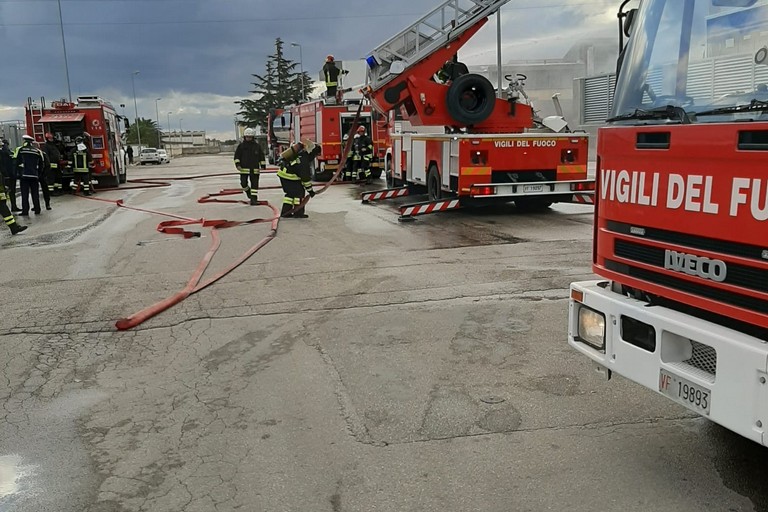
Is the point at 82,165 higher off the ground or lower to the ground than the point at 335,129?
lower

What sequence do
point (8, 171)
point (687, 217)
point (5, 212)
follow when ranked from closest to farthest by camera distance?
point (687, 217) < point (5, 212) < point (8, 171)

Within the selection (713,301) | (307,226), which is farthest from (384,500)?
(307,226)

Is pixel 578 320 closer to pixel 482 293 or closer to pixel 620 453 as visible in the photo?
pixel 620 453

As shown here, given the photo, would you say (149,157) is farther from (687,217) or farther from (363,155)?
(687,217)

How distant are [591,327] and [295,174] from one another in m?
10.3

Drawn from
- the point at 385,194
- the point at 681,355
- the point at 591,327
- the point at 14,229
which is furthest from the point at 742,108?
the point at 385,194

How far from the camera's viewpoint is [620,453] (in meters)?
3.64

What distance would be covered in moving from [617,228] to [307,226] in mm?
9126

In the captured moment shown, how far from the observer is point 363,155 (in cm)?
2217

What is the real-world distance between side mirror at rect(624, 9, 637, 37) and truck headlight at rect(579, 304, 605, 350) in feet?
4.90

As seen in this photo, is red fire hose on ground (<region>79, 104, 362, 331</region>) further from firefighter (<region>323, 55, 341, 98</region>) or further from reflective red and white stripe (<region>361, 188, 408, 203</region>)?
firefighter (<region>323, 55, 341, 98</region>)

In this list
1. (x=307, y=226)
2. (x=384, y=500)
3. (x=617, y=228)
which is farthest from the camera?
(x=307, y=226)

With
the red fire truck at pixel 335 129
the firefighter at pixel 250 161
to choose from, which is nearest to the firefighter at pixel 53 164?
the firefighter at pixel 250 161

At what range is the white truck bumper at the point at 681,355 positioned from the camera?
266 cm
